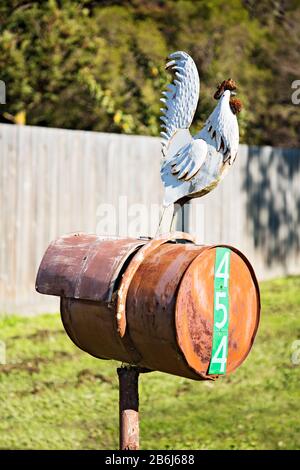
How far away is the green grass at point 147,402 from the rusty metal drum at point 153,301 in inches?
92.6

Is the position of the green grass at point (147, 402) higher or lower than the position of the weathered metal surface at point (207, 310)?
lower

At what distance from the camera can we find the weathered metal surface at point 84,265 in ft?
10.9

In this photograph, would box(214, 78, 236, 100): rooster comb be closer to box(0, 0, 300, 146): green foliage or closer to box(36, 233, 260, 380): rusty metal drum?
box(36, 233, 260, 380): rusty metal drum

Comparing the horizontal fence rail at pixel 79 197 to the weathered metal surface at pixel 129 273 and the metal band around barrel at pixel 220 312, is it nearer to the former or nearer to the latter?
the weathered metal surface at pixel 129 273

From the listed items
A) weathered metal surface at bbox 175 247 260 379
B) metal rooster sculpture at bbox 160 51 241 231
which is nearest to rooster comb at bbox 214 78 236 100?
metal rooster sculpture at bbox 160 51 241 231

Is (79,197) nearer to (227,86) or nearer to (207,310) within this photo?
(227,86)

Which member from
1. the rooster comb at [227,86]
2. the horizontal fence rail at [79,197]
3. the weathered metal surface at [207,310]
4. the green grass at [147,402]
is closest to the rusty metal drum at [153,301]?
the weathered metal surface at [207,310]

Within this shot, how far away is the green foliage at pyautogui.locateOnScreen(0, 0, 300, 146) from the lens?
1327cm

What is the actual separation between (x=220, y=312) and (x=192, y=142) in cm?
74

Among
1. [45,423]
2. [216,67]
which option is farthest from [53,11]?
[45,423]

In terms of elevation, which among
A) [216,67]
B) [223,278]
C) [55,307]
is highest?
[216,67]

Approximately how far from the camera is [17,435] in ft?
19.0
